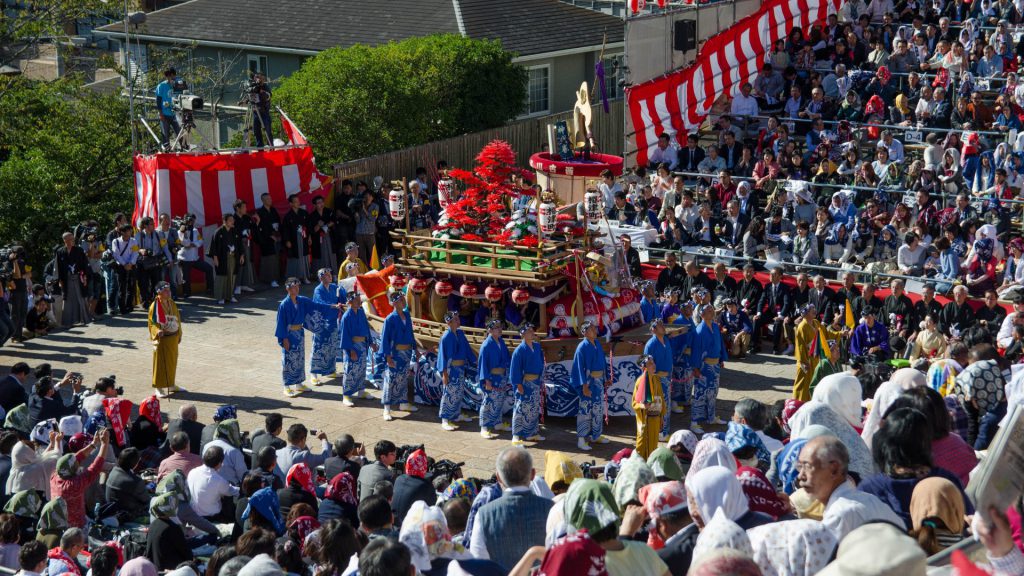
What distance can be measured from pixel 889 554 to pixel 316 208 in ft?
56.6

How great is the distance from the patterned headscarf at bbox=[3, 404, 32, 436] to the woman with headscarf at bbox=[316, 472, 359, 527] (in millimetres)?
3749

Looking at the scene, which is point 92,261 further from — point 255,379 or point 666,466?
point 666,466

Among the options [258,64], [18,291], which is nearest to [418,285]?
[18,291]

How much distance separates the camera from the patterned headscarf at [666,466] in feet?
25.8

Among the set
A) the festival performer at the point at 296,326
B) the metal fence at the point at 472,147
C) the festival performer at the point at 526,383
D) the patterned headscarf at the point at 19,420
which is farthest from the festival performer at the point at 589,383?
the metal fence at the point at 472,147

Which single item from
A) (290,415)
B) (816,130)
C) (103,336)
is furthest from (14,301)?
(816,130)

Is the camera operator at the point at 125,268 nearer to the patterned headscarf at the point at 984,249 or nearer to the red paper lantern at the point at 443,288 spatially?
the red paper lantern at the point at 443,288

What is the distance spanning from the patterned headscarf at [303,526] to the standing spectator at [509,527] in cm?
173

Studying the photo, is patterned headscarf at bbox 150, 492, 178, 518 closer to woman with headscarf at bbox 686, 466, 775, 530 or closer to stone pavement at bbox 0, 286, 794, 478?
woman with headscarf at bbox 686, 466, 775, 530

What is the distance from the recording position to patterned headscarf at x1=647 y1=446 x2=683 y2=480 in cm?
788

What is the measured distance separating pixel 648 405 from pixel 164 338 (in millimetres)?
5978

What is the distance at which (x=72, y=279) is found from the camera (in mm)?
18062

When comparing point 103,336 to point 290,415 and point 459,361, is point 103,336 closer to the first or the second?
point 290,415

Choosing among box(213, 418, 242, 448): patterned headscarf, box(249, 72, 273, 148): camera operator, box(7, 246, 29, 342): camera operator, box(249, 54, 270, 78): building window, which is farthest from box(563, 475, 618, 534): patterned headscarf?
box(249, 54, 270, 78): building window
